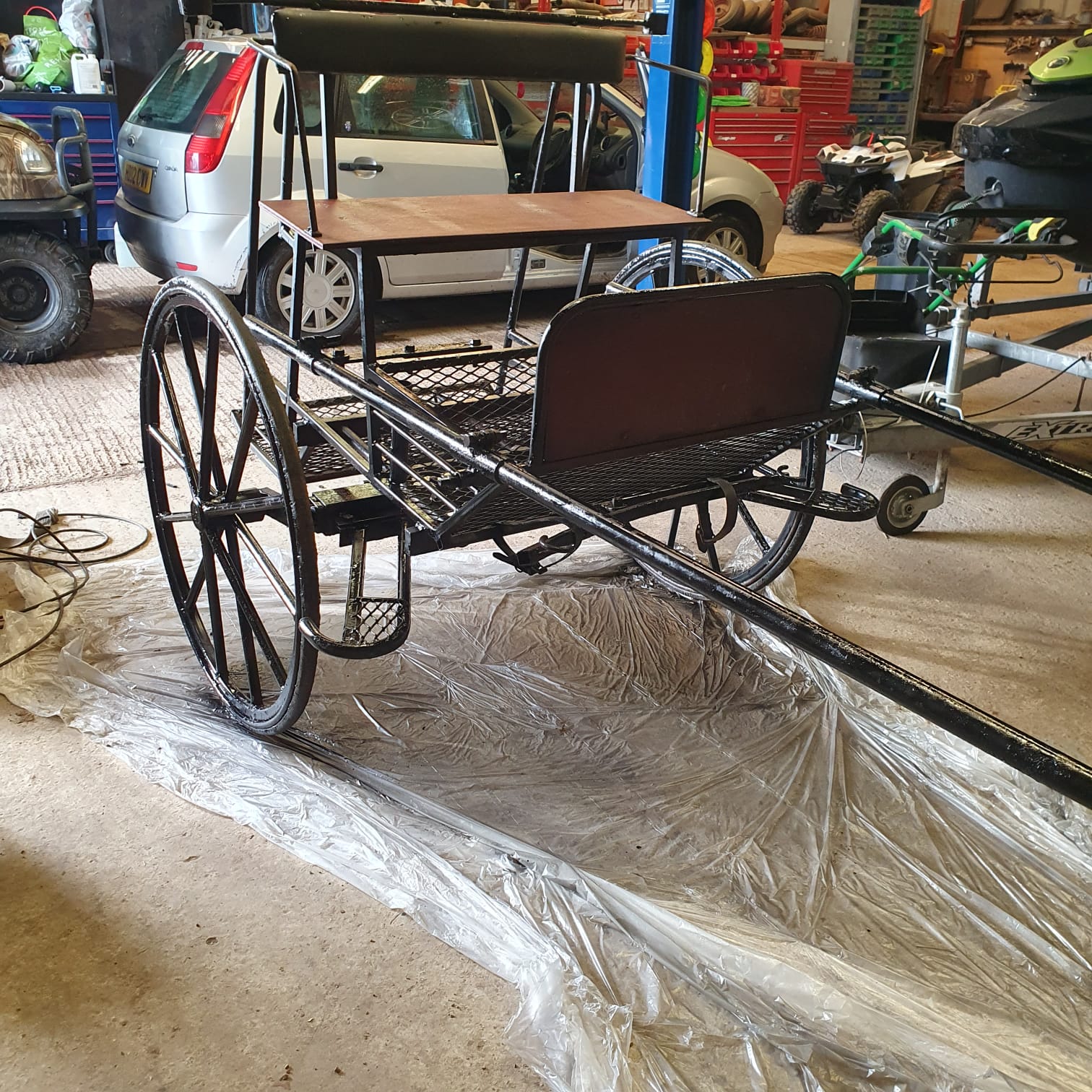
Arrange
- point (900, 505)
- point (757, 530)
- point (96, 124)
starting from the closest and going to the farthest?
point (757, 530) → point (900, 505) → point (96, 124)

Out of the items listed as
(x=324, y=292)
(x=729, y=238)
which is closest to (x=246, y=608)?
(x=324, y=292)

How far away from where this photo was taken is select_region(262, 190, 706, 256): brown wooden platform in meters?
2.09

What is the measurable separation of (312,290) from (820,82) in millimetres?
6655

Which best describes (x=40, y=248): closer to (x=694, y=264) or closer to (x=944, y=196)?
(x=694, y=264)

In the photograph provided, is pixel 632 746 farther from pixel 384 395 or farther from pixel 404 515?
pixel 384 395

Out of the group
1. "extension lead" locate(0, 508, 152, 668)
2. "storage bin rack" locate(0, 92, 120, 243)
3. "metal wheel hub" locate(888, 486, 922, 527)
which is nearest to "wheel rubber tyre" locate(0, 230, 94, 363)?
"storage bin rack" locate(0, 92, 120, 243)

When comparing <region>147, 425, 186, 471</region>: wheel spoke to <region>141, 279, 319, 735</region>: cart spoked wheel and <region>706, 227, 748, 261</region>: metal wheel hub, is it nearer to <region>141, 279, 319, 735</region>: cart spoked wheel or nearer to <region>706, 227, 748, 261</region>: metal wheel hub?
<region>141, 279, 319, 735</region>: cart spoked wheel

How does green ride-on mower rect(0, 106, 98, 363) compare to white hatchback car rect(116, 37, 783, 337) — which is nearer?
green ride-on mower rect(0, 106, 98, 363)

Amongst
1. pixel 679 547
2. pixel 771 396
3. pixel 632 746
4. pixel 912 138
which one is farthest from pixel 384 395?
pixel 912 138

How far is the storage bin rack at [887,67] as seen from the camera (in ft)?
33.4

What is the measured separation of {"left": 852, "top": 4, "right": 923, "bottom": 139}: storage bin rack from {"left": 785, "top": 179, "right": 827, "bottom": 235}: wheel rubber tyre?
2063 millimetres

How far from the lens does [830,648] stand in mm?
1181

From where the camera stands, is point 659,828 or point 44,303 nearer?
point 659,828

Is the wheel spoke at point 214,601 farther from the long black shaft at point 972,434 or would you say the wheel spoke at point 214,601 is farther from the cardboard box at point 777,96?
the cardboard box at point 777,96
